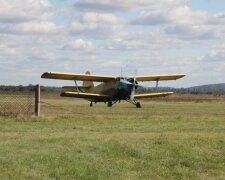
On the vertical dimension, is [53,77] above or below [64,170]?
above

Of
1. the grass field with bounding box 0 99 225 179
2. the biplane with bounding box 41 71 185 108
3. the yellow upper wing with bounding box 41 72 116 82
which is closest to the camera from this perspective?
the grass field with bounding box 0 99 225 179

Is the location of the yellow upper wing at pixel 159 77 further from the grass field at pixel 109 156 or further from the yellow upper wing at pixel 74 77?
the grass field at pixel 109 156

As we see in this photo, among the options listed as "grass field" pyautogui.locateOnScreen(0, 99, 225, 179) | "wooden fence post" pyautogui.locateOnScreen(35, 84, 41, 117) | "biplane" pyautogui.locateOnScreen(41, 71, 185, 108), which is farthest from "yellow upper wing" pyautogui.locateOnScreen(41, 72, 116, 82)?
"grass field" pyautogui.locateOnScreen(0, 99, 225, 179)

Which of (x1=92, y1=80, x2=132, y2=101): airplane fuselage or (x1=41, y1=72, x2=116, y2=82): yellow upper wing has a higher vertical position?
(x1=41, y1=72, x2=116, y2=82): yellow upper wing

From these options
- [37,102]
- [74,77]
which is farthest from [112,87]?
[37,102]

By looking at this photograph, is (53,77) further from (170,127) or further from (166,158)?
(166,158)

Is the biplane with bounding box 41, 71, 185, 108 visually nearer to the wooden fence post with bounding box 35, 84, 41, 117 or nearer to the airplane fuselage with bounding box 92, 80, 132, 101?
the airplane fuselage with bounding box 92, 80, 132, 101

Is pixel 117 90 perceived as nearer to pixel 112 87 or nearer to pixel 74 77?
pixel 112 87

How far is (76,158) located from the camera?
32.5 ft

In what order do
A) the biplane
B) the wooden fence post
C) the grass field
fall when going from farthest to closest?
the biplane, the wooden fence post, the grass field

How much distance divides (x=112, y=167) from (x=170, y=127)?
27.2ft

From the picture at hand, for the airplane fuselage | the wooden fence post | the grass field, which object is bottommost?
the grass field

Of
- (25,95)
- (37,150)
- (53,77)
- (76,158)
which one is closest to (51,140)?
(37,150)

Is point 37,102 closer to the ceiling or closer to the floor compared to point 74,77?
closer to the floor
